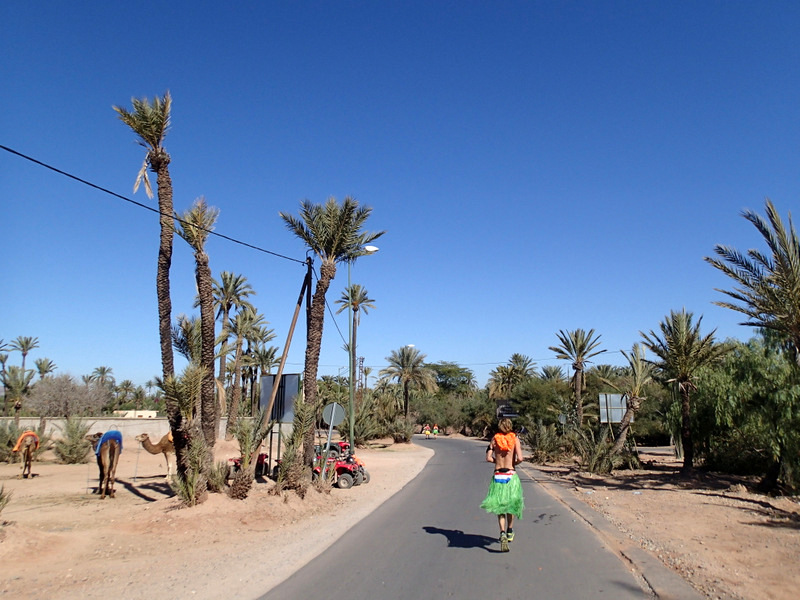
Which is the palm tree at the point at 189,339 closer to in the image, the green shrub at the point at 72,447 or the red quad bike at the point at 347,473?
the red quad bike at the point at 347,473

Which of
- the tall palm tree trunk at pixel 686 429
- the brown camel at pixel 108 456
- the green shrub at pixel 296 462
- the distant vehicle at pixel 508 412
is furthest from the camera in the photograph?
the distant vehicle at pixel 508 412

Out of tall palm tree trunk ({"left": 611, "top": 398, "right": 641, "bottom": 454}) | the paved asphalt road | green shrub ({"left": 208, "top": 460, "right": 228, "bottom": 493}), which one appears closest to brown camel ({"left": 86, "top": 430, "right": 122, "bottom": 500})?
green shrub ({"left": 208, "top": 460, "right": 228, "bottom": 493})

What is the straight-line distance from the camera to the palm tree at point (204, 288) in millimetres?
12312

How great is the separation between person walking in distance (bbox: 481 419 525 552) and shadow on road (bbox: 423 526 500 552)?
17.2 inches

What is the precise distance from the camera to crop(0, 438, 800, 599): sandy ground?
22.0 ft

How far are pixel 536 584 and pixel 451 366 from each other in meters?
94.5

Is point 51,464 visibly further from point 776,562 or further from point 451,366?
point 451,366

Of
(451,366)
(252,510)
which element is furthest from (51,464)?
(451,366)

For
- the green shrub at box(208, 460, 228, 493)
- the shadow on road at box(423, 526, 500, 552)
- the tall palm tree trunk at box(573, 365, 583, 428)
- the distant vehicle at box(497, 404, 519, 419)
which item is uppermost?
the tall palm tree trunk at box(573, 365, 583, 428)

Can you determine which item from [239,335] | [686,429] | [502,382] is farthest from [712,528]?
[502,382]

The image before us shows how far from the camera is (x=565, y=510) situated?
482 inches

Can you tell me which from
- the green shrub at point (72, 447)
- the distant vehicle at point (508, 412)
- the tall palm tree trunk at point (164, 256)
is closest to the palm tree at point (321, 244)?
the tall palm tree trunk at point (164, 256)

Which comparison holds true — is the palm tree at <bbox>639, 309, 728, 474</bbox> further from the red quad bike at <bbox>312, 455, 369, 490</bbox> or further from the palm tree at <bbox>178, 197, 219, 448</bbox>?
the palm tree at <bbox>178, 197, 219, 448</bbox>

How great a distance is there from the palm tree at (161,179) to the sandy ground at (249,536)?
344 centimetres
